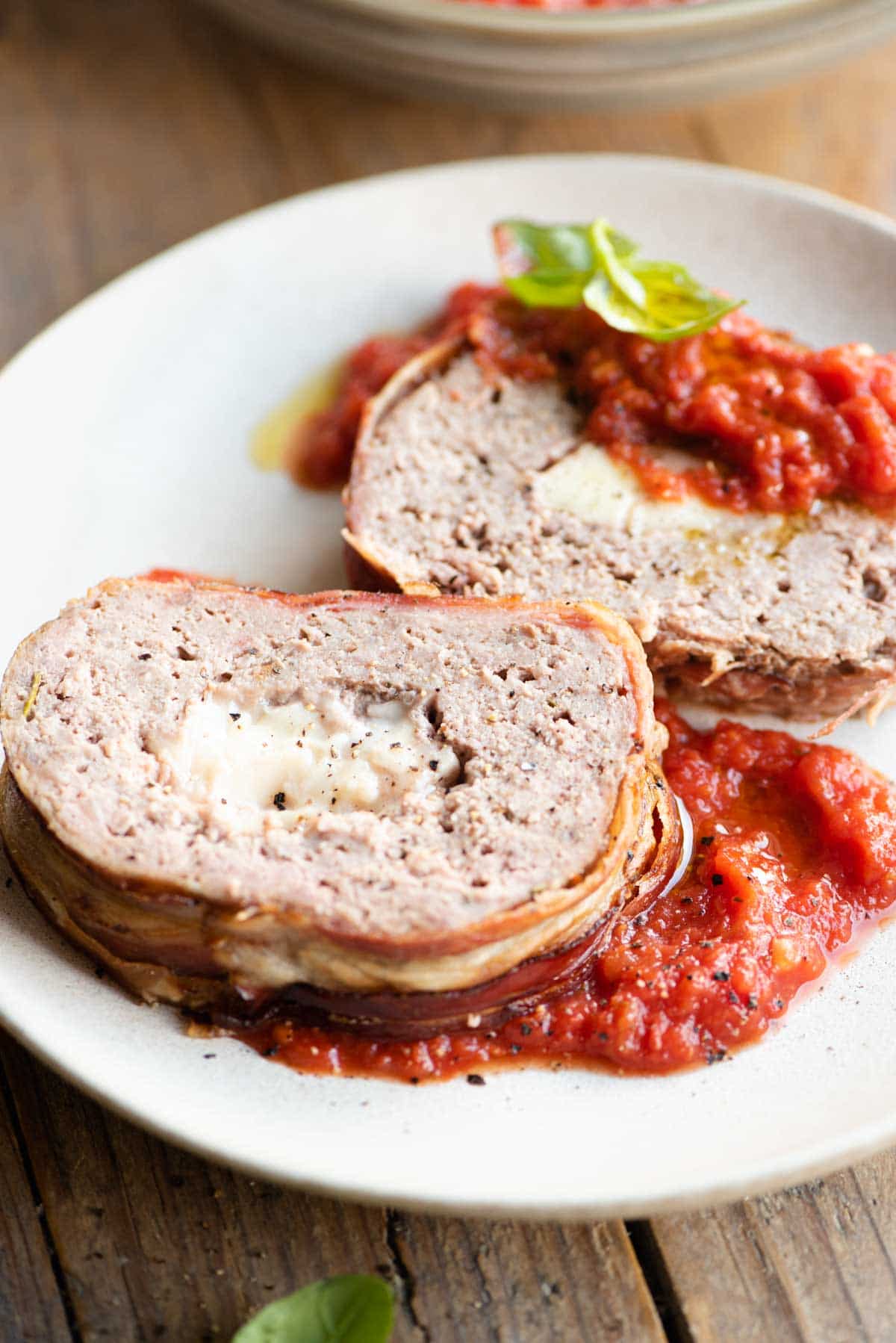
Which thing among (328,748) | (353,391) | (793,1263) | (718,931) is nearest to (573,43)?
(353,391)

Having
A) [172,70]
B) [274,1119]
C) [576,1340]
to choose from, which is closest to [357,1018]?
[274,1119]

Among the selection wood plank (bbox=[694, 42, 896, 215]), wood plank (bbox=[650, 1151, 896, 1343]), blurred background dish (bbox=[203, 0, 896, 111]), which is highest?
blurred background dish (bbox=[203, 0, 896, 111])

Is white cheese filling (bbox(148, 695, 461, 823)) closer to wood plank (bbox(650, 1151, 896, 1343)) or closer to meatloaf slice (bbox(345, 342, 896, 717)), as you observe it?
meatloaf slice (bbox(345, 342, 896, 717))

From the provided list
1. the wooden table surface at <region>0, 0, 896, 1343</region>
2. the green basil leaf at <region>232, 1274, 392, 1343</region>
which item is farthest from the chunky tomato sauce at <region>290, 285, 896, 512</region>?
the green basil leaf at <region>232, 1274, 392, 1343</region>

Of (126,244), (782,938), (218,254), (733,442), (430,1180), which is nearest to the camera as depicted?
(430,1180)

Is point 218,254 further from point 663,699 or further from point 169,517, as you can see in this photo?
point 663,699
